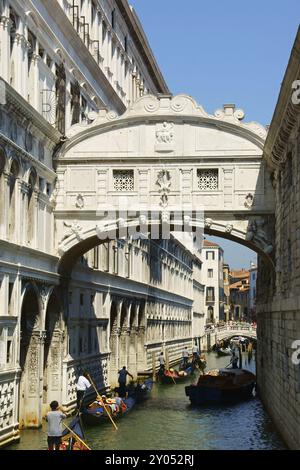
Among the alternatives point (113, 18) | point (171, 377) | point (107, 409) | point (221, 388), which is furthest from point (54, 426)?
point (113, 18)

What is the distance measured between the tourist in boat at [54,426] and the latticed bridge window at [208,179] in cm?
741

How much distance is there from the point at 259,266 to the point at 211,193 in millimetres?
7501

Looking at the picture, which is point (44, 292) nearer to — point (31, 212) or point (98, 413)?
point (31, 212)

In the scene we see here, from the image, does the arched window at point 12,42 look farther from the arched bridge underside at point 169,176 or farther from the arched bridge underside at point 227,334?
the arched bridge underside at point 227,334

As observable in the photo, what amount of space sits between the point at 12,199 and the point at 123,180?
3.49m

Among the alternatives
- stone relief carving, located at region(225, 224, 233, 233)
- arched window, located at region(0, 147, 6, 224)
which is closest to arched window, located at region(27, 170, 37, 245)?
arched window, located at region(0, 147, 6, 224)

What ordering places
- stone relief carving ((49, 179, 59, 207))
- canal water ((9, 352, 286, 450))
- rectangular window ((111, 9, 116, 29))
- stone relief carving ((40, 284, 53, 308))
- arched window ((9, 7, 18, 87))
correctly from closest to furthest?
arched window ((9, 7, 18, 87))
canal water ((9, 352, 286, 450))
stone relief carving ((40, 284, 53, 308))
stone relief carving ((49, 179, 59, 207))
rectangular window ((111, 9, 116, 29))

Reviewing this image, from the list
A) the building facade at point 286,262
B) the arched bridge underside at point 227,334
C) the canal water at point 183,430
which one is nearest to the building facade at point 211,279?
the arched bridge underside at point 227,334

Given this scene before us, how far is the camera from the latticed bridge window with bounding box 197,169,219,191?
796 inches

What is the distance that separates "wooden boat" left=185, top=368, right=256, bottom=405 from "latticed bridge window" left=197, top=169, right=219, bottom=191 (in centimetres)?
744

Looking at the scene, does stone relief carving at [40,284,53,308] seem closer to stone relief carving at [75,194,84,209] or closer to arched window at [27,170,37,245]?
arched window at [27,170,37,245]

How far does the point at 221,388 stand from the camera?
25.8 meters

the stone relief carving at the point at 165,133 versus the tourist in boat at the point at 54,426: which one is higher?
the stone relief carving at the point at 165,133

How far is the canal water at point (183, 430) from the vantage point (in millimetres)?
18031
